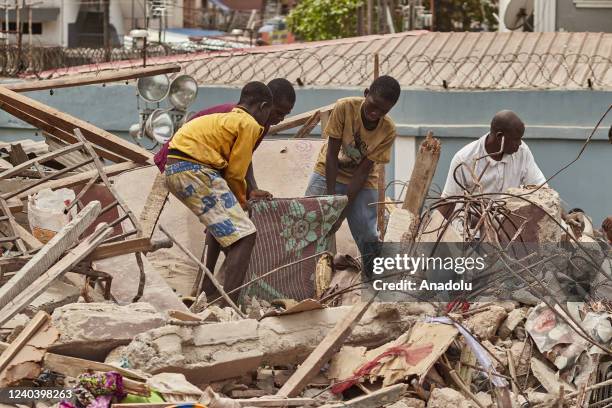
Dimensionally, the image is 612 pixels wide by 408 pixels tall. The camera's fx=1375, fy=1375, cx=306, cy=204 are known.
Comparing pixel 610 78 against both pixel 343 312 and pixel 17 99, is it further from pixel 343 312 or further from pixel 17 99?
pixel 343 312

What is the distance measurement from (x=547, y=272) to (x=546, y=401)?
4.06 ft

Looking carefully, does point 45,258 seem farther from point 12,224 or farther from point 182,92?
point 182,92

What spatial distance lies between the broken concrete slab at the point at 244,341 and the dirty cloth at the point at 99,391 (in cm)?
42

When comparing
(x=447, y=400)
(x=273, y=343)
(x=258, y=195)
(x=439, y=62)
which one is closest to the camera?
(x=447, y=400)

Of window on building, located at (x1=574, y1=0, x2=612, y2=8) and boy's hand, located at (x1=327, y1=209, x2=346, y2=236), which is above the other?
window on building, located at (x1=574, y1=0, x2=612, y2=8)

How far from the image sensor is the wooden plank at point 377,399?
639cm

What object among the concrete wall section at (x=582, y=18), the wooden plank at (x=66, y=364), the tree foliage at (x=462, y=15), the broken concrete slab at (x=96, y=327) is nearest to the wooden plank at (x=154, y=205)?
the broken concrete slab at (x=96, y=327)

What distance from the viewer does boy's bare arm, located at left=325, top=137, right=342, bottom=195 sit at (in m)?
9.11

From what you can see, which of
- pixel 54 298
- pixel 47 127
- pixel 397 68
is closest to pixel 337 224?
pixel 54 298

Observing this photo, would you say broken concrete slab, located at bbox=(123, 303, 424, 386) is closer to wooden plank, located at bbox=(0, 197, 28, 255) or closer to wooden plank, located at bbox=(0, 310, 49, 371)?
wooden plank, located at bbox=(0, 310, 49, 371)

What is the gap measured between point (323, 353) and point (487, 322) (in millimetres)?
1133

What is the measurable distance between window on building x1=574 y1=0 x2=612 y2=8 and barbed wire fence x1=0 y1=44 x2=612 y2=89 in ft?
11.9

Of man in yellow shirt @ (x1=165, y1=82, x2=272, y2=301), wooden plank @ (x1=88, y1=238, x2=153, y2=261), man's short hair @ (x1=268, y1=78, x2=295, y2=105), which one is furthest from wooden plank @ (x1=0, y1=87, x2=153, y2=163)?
wooden plank @ (x1=88, y1=238, x2=153, y2=261)

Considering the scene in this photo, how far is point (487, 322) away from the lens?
7434 millimetres
